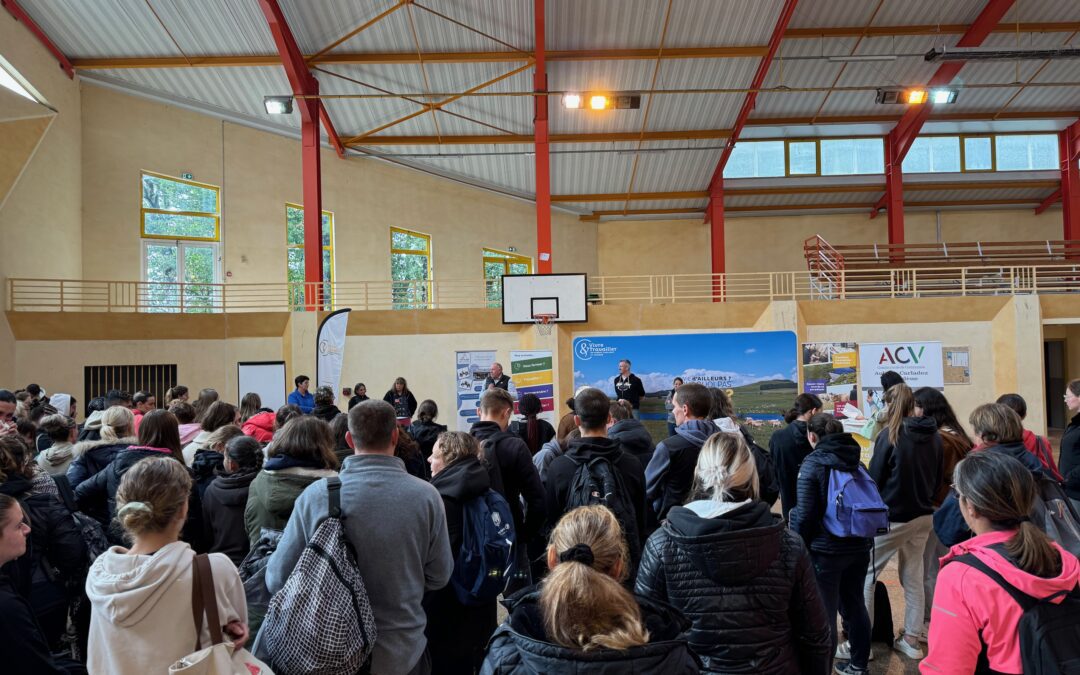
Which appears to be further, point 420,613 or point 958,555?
point 420,613

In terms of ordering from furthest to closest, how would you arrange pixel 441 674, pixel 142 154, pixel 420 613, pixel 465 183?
pixel 465 183, pixel 142 154, pixel 441 674, pixel 420 613

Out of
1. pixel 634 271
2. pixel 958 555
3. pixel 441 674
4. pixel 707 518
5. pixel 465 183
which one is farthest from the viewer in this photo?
pixel 634 271

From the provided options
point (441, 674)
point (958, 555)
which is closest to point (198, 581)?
point (441, 674)

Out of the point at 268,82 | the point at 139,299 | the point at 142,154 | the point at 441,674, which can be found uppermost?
the point at 268,82

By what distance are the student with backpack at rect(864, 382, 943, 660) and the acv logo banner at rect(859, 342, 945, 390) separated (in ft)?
33.0

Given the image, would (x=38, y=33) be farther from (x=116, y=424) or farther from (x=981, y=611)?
(x=981, y=611)

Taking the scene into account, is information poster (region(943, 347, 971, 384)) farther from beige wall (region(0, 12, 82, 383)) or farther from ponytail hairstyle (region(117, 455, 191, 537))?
beige wall (region(0, 12, 82, 383))

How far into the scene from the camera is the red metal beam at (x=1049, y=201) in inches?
780

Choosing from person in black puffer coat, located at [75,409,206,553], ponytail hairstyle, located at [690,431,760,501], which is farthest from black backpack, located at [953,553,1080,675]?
person in black puffer coat, located at [75,409,206,553]

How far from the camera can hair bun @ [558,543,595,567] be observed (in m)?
1.52

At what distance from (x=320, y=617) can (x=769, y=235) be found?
21.2m

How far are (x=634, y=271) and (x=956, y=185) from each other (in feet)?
30.9

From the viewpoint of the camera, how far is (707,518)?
1.98m

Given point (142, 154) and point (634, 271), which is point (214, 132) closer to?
point (142, 154)
